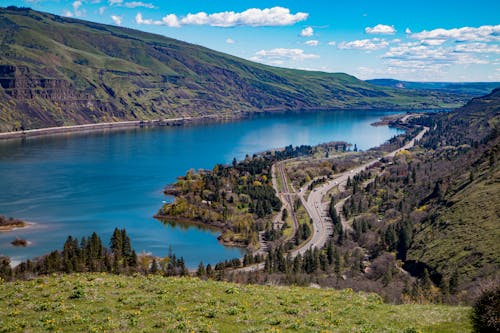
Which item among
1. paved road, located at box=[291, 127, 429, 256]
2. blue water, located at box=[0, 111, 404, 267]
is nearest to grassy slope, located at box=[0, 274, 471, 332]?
blue water, located at box=[0, 111, 404, 267]

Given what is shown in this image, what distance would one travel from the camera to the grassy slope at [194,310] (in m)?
17.3

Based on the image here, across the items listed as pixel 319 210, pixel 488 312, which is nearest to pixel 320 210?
pixel 319 210

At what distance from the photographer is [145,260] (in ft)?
271

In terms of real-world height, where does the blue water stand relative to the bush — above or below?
below

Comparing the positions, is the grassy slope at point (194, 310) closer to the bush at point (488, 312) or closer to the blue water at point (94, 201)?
the bush at point (488, 312)

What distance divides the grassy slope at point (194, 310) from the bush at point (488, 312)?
0.73m

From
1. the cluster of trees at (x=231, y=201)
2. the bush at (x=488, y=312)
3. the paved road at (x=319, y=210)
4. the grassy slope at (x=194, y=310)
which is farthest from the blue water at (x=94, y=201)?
the bush at (x=488, y=312)

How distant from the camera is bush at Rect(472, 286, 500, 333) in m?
15.2

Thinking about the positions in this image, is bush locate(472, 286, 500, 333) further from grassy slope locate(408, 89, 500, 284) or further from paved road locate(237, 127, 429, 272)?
paved road locate(237, 127, 429, 272)

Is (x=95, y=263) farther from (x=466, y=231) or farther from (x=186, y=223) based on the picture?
(x=466, y=231)

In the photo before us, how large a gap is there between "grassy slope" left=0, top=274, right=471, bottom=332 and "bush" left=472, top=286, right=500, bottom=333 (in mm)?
729

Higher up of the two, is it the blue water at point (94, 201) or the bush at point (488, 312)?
the bush at point (488, 312)

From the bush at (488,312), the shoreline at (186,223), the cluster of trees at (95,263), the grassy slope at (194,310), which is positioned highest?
the bush at (488,312)

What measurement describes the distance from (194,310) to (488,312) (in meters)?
10.8
